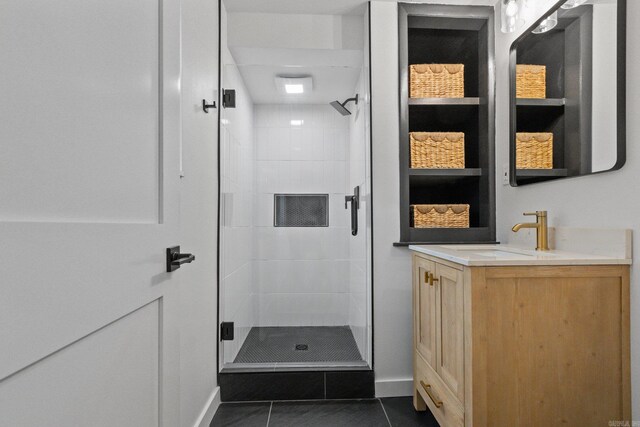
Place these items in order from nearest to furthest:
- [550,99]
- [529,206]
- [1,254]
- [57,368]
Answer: [1,254], [57,368], [550,99], [529,206]

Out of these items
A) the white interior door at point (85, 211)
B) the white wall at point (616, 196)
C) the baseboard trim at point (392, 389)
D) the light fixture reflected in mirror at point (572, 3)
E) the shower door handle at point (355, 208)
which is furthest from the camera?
the shower door handle at point (355, 208)

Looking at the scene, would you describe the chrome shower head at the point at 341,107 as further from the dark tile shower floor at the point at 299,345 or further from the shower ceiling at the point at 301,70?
the dark tile shower floor at the point at 299,345

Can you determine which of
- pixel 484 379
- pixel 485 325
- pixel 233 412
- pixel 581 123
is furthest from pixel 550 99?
pixel 233 412

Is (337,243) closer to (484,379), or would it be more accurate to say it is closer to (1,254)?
(484,379)

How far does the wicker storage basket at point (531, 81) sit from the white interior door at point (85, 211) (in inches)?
66.2

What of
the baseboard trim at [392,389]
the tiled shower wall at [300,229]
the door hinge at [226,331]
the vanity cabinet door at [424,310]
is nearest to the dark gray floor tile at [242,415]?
the door hinge at [226,331]

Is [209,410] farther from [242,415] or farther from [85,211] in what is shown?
[85,211]

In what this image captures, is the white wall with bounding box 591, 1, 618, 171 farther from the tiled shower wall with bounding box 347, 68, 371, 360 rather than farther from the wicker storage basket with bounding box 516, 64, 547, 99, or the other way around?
the tiled shower wall with bounding box 347, 68, 371, 360

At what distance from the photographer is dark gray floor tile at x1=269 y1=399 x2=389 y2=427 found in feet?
6.33

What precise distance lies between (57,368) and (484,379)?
1.26 m

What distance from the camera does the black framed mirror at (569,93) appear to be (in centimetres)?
141

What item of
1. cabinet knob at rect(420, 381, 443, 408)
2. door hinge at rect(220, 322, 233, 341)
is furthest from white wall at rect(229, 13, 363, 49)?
cabinet knob at rect(420, 381, 443, 408)

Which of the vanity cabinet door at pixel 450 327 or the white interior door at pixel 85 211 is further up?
the white interior door at pixel 85 211

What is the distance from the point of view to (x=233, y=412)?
2.05 metres
